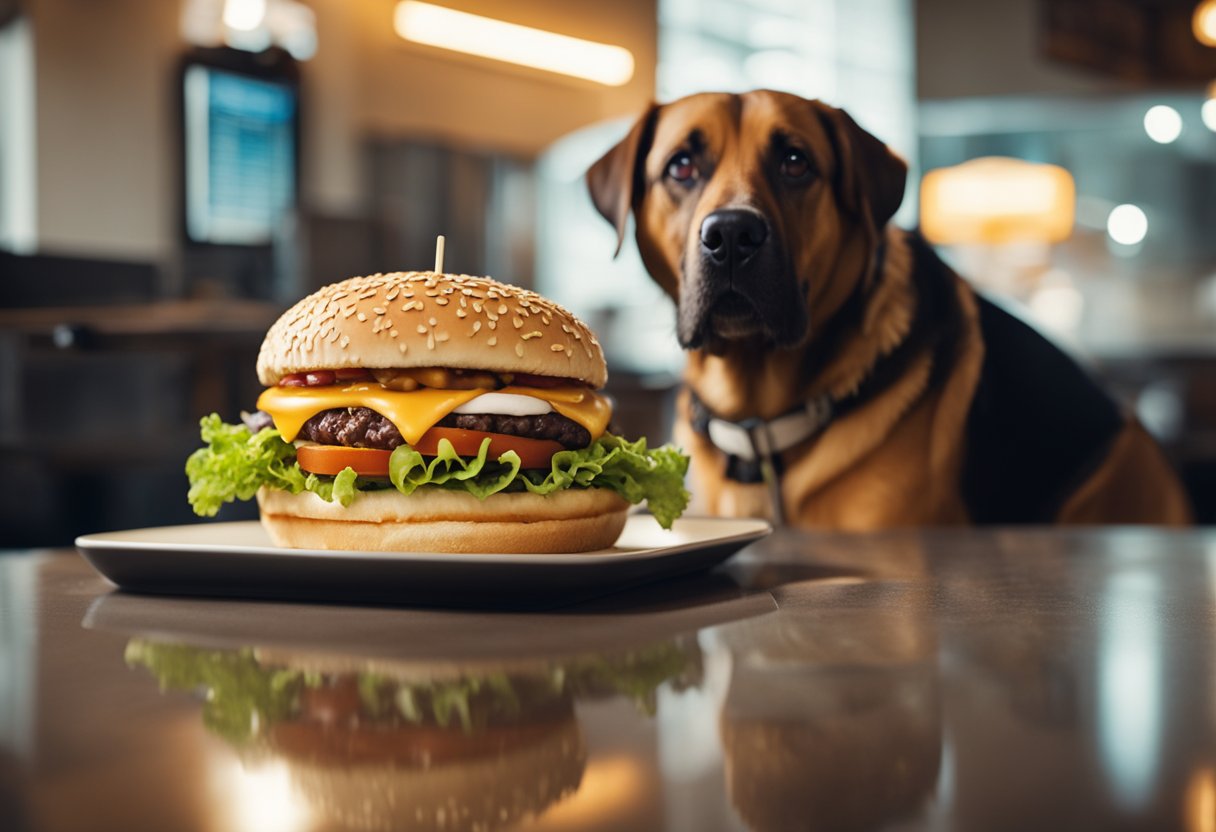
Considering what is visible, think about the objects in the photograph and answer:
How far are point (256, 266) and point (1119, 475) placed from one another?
474cm

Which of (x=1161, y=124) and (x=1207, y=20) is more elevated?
(x=1161, y=124)

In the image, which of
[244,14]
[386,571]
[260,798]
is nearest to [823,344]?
[386,571]

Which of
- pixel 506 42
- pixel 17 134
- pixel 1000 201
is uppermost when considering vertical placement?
pixel 506 42

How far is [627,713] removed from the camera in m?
0.45

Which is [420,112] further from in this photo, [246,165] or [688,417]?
[688,417]

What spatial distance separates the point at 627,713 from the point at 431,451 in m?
0.49

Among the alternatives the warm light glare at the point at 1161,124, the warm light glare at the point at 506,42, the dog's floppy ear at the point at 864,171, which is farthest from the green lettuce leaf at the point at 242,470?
the warm light glare at the point at 1161,124

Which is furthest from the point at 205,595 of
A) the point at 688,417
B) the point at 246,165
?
the point at 246,165

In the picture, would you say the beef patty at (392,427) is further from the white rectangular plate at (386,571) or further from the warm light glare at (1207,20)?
the warm light glare at (1207,20)

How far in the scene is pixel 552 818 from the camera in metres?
0.33

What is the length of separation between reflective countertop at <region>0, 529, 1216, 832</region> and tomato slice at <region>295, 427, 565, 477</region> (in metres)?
0.16

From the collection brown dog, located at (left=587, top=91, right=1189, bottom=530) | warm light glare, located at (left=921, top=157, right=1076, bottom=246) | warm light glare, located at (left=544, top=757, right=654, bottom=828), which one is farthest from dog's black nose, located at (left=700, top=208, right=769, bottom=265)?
warm light glare, located at (left=921, top=157, right=1076, bottom=246)

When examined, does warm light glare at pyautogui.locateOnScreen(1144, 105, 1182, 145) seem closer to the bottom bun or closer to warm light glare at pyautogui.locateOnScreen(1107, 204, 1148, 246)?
warm light glare at pyautogui.locateOnScreen(1107, 204, 1148, 246)

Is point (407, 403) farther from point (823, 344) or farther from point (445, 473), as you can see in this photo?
point (823, 344)
